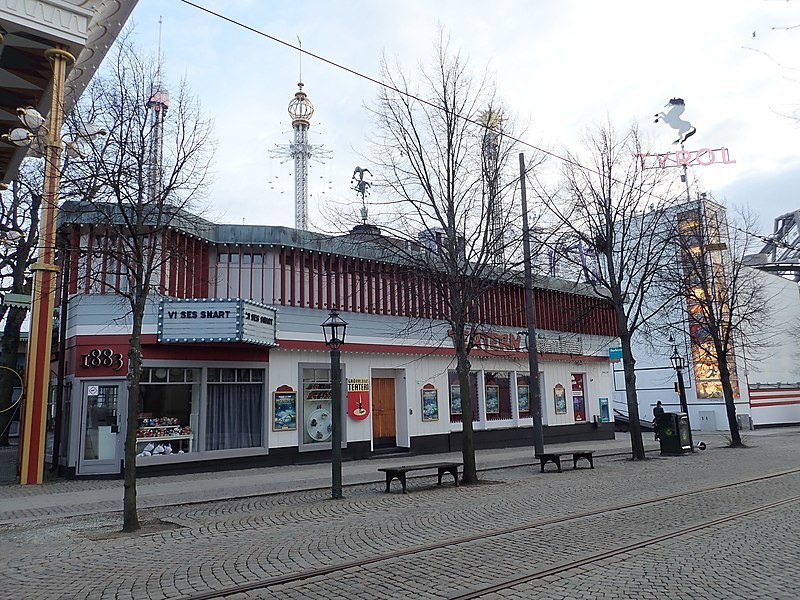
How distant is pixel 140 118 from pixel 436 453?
15656 millimetres

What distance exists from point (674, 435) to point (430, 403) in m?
8.49

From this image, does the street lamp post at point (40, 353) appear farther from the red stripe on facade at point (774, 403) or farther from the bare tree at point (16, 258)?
the red stripe on facade at point (774, 403)

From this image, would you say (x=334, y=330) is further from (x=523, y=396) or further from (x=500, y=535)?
(x=523, y=396)

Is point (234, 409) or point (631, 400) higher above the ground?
point (234, 409)

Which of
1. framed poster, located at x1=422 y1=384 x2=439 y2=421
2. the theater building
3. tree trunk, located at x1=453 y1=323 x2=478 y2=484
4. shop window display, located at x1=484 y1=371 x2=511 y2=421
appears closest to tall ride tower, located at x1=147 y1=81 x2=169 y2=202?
the theater building

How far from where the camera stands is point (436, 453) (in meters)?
23.2

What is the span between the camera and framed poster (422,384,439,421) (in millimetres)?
23359

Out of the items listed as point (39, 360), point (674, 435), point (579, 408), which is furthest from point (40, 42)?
point (579, 408)

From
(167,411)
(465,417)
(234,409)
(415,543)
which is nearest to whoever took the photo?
(415,543)

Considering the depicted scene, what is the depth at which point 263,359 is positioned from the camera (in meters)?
19.6

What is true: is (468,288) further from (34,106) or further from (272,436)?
(34,106)

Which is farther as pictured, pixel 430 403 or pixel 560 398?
pixel 560 398

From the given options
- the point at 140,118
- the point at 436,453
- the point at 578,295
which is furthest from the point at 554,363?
the point at 140,118

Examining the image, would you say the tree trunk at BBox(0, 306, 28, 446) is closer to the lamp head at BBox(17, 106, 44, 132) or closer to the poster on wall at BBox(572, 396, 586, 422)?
the lamp head at BBox(17, 106, 44, 132)
